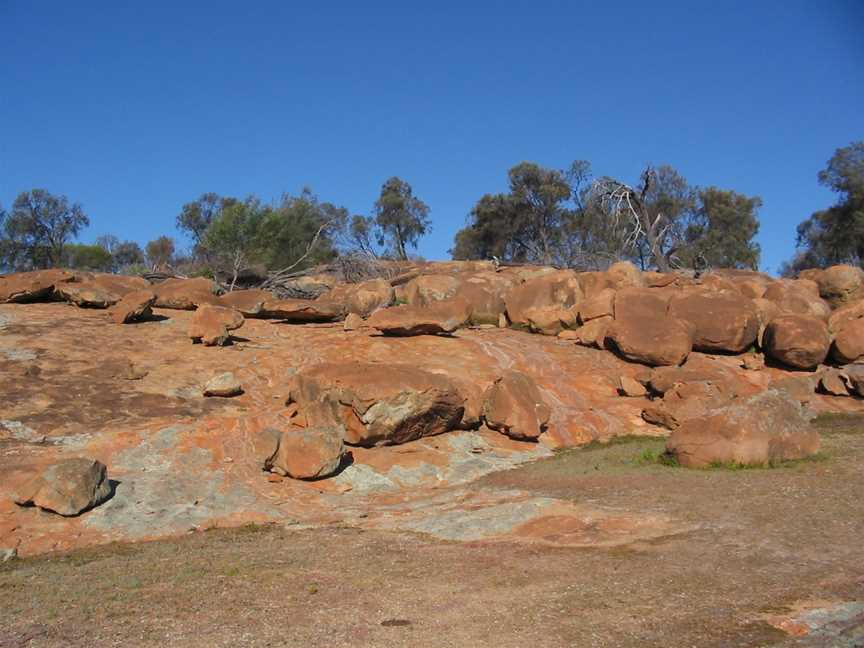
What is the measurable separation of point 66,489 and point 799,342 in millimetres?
15251

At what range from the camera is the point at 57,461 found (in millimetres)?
9766

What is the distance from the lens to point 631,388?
51.5ft

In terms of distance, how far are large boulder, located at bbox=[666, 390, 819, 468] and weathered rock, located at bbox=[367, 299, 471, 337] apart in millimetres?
6700

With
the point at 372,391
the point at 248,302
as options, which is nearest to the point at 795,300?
the point at 372,391

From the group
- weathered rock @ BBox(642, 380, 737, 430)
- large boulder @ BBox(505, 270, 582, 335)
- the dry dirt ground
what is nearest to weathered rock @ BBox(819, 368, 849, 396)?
weathered rock @ BBox(642, 380, 737, 430)

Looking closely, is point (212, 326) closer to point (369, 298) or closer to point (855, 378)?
point (369, 298)

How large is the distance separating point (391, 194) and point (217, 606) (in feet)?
137

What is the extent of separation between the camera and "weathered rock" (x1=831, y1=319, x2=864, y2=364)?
1777 cm

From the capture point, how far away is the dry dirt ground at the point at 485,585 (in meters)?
4.95

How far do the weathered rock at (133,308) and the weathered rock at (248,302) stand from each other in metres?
1.92

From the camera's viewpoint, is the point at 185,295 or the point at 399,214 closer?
the point at 185,295

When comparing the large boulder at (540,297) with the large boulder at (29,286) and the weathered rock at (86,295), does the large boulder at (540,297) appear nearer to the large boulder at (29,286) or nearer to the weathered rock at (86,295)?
the weathered rock at (86,295)

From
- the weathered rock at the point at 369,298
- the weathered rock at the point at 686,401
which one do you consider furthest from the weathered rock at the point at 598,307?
the weathered rock at the point at 369,298

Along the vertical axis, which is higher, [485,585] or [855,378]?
[855,378]
